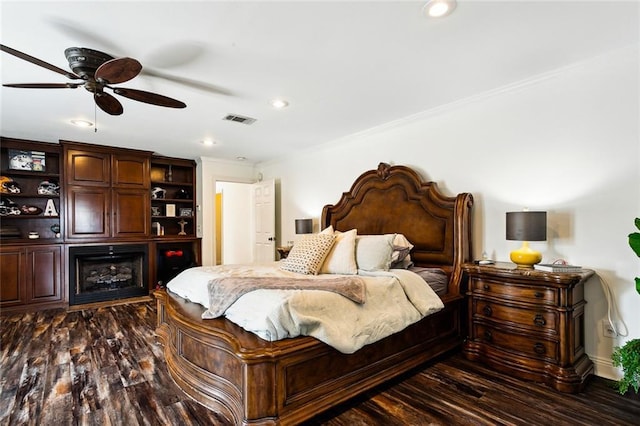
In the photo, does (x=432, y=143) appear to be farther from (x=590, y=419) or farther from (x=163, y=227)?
(x=163, y=227)

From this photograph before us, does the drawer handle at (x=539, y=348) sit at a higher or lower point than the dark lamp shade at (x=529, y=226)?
lower

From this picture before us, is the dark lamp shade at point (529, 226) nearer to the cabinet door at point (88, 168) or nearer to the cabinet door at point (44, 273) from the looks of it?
the cabinet door at point (88, 168)

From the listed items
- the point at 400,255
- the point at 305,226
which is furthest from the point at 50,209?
the point at 400,255

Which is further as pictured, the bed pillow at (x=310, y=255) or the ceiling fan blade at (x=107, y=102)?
the bed pillow at (x=310, y=255)

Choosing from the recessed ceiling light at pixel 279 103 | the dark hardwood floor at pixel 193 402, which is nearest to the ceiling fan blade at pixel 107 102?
the recessed ceiling light at pixel 279 103

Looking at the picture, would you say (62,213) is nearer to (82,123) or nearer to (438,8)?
(82,123)

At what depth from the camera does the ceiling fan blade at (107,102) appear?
2504mm

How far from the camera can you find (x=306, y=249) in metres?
3.30

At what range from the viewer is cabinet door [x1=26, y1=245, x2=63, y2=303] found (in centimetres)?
460

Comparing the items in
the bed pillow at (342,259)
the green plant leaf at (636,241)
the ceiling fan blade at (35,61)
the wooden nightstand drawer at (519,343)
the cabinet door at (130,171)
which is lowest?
the wooden nightstand drawer at (519,343)

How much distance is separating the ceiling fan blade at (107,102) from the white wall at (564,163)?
2957 mm

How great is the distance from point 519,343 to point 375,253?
53.2 inches

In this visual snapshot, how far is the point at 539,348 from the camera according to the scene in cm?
247

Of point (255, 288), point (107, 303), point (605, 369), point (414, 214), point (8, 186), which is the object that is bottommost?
point (107, 303)
